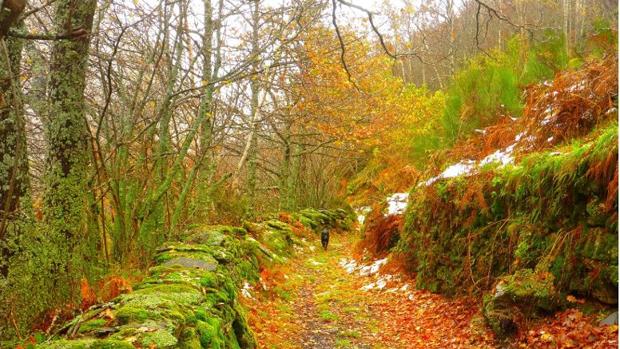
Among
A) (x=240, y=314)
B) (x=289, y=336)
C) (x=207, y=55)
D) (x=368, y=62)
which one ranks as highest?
(x=368, y=62)

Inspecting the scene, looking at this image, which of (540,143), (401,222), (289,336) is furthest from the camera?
(401,222)

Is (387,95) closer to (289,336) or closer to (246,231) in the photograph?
(246,231)

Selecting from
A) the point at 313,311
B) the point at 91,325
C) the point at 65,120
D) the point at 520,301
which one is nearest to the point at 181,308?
the point at 91,325

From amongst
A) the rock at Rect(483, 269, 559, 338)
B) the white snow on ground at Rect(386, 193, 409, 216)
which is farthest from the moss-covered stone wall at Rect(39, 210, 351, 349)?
the white snow on ground at Rect(386, 193, 409, 216)

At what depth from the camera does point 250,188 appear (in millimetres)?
13742

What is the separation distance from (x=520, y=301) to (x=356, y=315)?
2462 millimetres

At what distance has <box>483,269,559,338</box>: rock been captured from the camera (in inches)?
176

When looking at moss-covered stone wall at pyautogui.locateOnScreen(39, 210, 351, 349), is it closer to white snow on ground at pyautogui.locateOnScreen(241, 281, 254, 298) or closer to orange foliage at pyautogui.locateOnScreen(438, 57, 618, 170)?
white snow on ground at pyautogui.locateOnScreen(241, 281, 254, 298)

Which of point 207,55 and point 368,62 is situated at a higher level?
point 368,62

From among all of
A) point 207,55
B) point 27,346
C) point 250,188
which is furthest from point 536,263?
point 250,188

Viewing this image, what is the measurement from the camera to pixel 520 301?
15.2 ft

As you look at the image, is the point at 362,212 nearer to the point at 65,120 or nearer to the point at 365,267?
the point at 365,267

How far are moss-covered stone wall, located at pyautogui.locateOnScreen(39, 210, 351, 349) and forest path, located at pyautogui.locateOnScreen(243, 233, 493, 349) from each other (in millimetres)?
563

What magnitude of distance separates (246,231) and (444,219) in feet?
15.6
